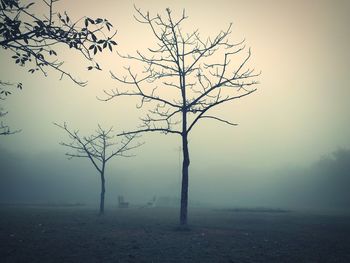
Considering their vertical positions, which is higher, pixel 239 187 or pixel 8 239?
pixel 239 187

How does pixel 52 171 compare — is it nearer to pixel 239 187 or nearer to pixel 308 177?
pixel 239 187

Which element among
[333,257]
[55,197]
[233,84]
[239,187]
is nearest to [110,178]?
[55,197]

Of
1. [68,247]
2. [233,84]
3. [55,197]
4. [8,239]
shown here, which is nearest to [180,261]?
[68,247]

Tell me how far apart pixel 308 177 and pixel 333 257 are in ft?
286

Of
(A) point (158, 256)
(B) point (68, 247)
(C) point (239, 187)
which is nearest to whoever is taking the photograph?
(A) point (158, 256)

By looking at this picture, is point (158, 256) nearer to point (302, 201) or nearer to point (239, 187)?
point (302, 201)

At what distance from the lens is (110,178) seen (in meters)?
91.4

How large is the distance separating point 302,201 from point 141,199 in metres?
47.5

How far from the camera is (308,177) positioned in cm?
8775

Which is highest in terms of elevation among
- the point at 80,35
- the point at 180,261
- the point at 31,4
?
the point at 31,4

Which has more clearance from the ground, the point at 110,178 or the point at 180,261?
the point at 110,178

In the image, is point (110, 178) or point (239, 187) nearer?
point (110, 178)

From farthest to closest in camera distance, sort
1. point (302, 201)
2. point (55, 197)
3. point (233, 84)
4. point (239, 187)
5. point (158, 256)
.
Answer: point (239, 187) → point (302, 201) → point (55, 197) → point (233, 84) → point (158, 256)

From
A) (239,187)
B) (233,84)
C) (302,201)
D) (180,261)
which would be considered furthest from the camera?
(239,187)
